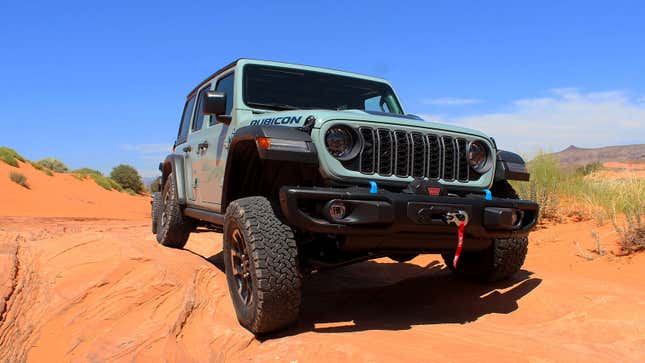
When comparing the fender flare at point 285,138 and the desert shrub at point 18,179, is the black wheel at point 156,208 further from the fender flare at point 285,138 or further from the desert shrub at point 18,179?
the desert shrub at point 18,179

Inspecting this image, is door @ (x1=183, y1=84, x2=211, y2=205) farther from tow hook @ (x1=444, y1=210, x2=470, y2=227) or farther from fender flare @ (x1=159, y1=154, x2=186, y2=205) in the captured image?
tow hook @ (x1=444, y1=210, x2=470, y2=227)

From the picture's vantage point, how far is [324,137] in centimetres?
344

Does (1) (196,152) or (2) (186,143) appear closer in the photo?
(1) (196,152)

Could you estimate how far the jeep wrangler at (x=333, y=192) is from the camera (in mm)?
3283

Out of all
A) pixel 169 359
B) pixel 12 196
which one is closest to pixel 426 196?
pixel 169 359

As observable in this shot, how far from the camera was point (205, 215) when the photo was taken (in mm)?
4875

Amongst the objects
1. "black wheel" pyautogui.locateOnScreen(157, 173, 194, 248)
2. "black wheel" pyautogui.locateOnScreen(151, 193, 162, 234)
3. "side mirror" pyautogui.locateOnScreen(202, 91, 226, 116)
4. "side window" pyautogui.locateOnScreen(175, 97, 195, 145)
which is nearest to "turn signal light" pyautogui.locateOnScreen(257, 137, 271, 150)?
"side mirror" pyautogui.locateOnScreen(202, 91, 226, 116)

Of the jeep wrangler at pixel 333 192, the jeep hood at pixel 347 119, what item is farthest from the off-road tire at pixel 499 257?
the jeep hood at pixel 347 119

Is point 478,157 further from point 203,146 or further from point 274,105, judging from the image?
point 203,146

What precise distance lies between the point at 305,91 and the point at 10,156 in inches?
774

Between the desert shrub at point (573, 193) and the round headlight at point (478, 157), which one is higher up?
the round headlight at point (478, 157)

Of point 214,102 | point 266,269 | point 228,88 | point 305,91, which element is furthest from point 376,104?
point 266,269

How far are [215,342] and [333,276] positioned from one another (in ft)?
8.79

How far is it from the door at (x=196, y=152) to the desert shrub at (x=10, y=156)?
1716 centimetres
